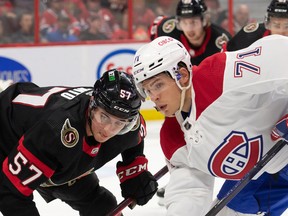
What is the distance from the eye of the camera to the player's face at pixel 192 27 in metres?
4.45

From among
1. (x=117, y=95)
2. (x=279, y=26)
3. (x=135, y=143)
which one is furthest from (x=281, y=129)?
(x=279, y=26)

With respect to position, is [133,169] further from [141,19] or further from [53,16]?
[141,19]

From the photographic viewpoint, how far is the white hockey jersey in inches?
97.3

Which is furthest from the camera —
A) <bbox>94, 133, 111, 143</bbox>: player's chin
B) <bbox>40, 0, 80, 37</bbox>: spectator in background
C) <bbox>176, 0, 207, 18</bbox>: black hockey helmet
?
<bbox>40, 0, 80, 37</bbox>: spectator in background

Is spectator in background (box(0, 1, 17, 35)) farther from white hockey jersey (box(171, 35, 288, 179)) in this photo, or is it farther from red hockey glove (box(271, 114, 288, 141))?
red hockey glove (box(271, 114, 288, 141))

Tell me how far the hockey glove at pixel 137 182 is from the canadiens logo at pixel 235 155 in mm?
454

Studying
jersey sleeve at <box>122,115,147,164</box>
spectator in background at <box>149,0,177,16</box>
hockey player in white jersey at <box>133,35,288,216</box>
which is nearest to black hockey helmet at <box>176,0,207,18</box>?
jersey sleeve at <box>122,115,147,164</box>

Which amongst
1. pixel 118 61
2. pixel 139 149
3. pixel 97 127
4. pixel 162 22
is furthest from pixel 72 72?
pixel 97 127

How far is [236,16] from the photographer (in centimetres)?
720

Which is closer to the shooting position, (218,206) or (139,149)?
(218,206)

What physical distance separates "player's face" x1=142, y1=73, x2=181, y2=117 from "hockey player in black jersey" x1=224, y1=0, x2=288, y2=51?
5.32ft

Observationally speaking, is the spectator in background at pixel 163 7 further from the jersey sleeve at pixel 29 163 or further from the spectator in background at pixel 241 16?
the jersey sleeve at pixel 29 163

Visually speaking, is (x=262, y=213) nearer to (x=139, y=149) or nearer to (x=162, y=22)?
(x=139, y=149)

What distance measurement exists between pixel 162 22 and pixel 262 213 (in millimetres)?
2106
